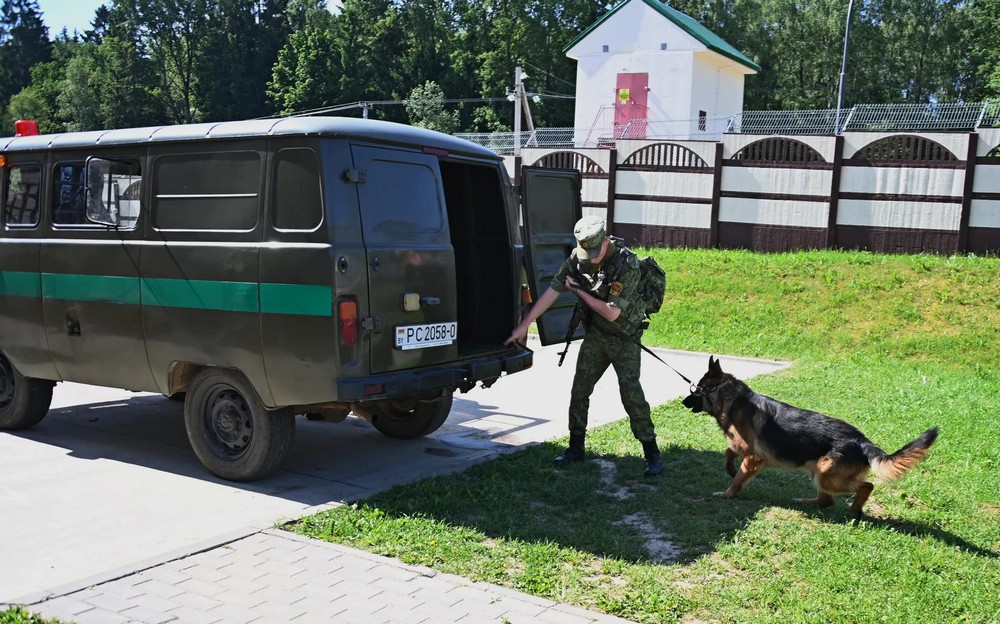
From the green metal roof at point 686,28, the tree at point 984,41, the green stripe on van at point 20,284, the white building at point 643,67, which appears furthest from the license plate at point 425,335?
the tree at point 984,41

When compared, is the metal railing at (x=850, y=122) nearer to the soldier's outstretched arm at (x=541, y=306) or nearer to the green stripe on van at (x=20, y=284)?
the soldier's outstretched arm at (x=541, y=306)

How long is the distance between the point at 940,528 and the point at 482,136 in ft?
62.7

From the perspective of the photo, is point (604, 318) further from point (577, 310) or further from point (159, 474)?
point (159, 474)

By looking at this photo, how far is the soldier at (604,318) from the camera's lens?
5.97m

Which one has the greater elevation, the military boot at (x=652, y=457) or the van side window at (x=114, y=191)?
the van side window at (x=114, y=191)

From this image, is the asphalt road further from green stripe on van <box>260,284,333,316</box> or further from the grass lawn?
green stripe on van <box>260,284,333,316</box>

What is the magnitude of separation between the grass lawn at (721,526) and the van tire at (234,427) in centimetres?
81

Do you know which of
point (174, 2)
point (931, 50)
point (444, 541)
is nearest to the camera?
point (444, 541)

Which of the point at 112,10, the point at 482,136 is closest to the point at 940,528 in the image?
the point at 482,136

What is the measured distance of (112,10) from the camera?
71.7 m

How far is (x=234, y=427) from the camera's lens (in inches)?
238

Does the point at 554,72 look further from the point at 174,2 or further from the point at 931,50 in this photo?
the point at 174,2

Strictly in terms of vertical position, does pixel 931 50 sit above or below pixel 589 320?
above

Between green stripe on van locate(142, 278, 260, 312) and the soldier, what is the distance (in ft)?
6.48
